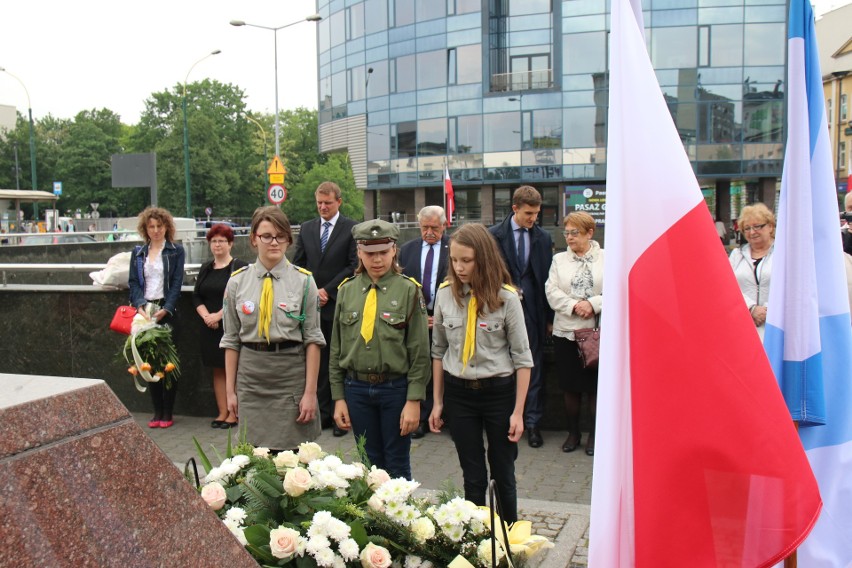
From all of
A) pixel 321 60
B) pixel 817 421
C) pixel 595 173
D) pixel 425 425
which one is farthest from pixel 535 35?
pixel 817 421

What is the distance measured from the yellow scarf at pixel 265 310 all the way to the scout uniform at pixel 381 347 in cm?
43

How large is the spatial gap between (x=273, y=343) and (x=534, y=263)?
112 inches

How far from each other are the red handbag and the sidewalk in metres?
1.06

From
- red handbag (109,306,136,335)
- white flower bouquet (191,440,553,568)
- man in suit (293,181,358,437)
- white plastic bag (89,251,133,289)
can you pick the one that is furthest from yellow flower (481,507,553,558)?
white plastic bag (89,251,133,289)

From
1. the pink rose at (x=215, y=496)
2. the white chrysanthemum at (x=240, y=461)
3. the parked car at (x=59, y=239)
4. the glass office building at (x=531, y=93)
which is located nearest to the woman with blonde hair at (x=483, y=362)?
the white chrysanthemum at (x=240, y=461)

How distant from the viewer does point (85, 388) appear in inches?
78.2

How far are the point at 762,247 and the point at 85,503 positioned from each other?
5.05 metres

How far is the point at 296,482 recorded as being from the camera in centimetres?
298

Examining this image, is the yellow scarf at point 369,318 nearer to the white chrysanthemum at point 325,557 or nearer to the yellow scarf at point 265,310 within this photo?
the yellow scarf at point 265,310

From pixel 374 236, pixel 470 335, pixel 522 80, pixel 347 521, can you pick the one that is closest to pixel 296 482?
pixel 347 521

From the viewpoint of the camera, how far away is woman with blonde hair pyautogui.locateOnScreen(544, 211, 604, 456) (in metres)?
6.45

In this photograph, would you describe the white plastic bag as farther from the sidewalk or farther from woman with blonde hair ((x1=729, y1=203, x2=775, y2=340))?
woman with blonde hair ((x1=729, y1=203, x2=775, y2=340))

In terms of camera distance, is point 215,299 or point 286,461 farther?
point 215,299

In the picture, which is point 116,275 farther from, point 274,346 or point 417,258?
point 274,346
